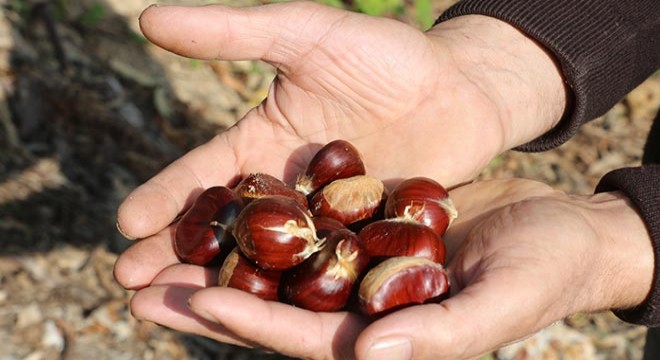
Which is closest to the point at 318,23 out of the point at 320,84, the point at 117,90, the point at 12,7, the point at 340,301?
the point at 320,84

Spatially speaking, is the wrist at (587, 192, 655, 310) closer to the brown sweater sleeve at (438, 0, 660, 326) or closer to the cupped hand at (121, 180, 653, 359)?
the cupped hand at (121, 180, 653, 359)

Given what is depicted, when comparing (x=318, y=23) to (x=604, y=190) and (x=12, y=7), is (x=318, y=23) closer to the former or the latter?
(x=604, y=190)

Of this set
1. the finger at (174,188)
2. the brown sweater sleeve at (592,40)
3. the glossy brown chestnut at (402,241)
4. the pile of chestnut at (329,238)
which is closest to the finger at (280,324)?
the pile of chestnut at (329,238)

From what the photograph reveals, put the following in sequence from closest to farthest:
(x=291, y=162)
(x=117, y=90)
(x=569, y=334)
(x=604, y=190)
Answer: (x=604, y=190) → (x=291, y=162) → (x=569, y=334) → (x=117, y=90)

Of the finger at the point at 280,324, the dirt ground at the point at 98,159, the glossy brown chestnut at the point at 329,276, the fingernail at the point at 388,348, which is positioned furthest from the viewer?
the dirt ground at the point at 98,159

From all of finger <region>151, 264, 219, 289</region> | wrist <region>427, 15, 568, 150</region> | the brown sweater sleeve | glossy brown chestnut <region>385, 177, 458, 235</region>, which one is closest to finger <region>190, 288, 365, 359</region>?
finger <region>151, 264, 219, 289</region>

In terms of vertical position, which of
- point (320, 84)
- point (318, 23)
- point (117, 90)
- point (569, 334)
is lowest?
point (569, 334)

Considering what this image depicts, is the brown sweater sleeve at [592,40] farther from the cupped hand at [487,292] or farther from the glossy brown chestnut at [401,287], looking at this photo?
the glossy brown chestnut at [401,287]

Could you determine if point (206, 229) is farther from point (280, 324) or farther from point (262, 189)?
point (280, 324)
